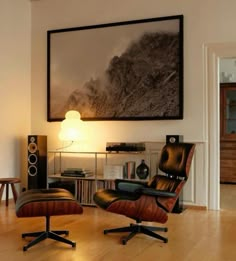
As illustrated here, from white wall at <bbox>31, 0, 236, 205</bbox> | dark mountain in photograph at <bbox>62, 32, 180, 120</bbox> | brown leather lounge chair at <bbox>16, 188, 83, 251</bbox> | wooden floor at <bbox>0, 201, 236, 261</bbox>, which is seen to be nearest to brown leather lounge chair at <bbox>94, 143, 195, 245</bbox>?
wooden floor at <bbox>0, 201, 236, 261</bbox>

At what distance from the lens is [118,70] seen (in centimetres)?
524

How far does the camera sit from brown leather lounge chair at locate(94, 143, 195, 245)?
3.25 metres

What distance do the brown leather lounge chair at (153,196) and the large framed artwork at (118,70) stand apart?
136 centimetres

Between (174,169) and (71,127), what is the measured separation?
200 cm

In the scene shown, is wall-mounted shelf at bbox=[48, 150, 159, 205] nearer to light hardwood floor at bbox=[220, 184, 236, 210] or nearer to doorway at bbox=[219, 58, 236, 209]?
light hardwood floor at bbox=[220, 184, 236, 210]

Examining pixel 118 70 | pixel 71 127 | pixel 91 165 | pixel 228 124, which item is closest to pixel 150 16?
pixel 118 70

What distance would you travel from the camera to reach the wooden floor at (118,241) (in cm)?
295

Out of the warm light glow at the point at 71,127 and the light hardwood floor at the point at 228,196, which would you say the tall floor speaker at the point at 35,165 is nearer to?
the warm light glow at the point at 71,127

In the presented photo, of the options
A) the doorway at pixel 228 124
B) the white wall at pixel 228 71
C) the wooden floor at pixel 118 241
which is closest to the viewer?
the wooden floor at pixel 118 241

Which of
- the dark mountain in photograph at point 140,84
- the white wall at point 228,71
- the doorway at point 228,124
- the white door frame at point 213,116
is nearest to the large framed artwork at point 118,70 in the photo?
the dark mountain in photograph at point 140,84

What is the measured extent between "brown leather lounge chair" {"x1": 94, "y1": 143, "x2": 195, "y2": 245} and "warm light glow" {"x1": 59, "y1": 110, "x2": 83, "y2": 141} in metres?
1.60

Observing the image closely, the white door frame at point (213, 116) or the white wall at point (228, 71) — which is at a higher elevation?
the white wall at point (228, 71)

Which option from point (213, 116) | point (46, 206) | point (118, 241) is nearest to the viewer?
point (46, 206)

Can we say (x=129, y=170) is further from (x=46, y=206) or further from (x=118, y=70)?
(x=46, y=206)
